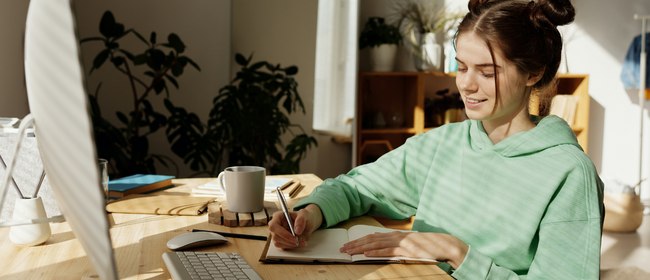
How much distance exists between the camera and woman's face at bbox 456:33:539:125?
2.85ft

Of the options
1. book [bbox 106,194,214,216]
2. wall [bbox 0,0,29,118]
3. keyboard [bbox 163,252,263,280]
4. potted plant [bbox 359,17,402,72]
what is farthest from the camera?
potted plant [bbox 359,17,402,72]

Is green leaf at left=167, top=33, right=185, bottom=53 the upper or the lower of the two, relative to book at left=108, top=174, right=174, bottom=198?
upper

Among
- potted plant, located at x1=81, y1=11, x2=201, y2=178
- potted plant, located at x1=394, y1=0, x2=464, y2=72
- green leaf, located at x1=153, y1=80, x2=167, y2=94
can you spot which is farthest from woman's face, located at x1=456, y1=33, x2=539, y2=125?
potted plant, located at x1=394, y1=0, x2=464, y2=72

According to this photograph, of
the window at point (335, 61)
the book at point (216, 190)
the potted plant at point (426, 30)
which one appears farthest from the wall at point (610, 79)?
the book at point (216, 190)

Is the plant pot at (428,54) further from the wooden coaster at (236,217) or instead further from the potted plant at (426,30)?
the wooden coaster at (236,217)

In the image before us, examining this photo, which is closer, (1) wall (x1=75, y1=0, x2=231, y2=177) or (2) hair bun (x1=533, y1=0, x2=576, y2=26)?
(2) hair bun (x1=533, y1=0, x2=576, y2=26)

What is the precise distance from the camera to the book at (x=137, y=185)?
3.79ft

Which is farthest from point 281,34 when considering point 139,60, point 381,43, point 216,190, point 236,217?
point 236,217

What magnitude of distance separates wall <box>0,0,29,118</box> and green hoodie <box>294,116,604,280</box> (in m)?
1.36

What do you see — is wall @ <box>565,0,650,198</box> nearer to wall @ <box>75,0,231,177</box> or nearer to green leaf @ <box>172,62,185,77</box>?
wall @ <box>75,0,231,177</box>

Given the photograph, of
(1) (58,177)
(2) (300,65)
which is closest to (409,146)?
(1) (58,177)

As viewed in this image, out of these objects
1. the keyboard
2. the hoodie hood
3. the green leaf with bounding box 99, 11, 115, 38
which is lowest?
the keyboard

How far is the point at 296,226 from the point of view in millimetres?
793

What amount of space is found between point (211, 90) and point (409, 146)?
2298 millimetres
